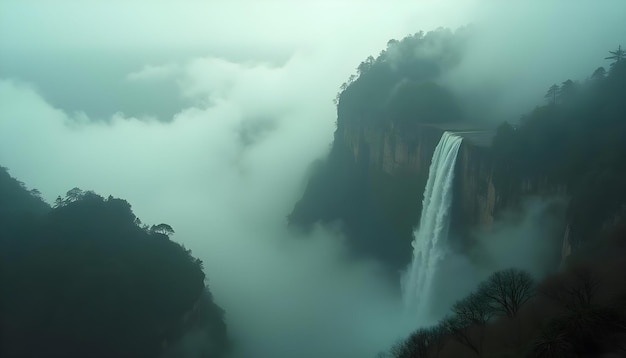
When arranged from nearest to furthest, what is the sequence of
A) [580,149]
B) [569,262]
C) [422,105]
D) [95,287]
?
[569,262] < [580,149] < [95,287] < [422,105]

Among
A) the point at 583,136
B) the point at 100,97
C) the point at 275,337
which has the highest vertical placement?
the point at 100,97

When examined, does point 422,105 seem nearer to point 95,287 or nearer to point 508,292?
point 508,292

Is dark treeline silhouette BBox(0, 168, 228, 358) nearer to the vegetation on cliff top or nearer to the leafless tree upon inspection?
the leafless tree

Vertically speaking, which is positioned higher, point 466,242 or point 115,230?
point 115,230

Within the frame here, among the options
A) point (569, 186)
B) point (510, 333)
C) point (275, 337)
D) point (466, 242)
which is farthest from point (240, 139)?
point (510, 333)

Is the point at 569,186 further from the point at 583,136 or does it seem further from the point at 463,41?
the point at 463,41

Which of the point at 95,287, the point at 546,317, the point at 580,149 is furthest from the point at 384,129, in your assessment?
the point at 546,317

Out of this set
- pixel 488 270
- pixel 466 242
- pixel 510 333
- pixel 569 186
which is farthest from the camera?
pixel 466 242
